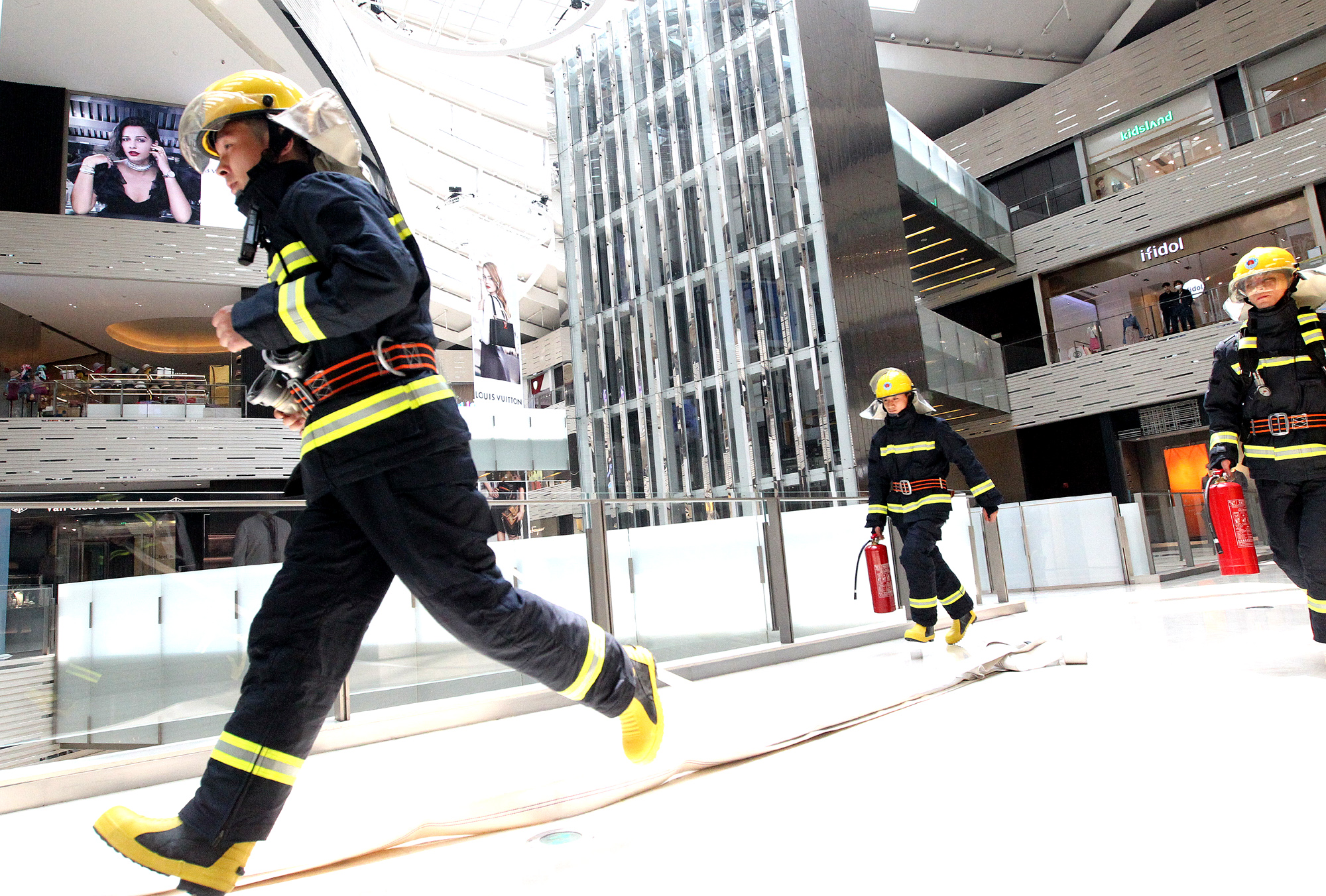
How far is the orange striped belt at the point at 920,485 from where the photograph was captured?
4551 millimetres

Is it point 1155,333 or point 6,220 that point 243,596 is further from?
point 1155,333

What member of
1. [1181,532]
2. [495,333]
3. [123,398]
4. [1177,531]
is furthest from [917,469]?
[123,398]

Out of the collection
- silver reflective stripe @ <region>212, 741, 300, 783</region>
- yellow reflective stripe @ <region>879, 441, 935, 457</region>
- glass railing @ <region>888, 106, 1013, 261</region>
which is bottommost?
silver reflective stripe @ <region>212, 741, 300, 783</region>

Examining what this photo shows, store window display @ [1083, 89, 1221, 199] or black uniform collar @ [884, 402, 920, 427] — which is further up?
store window display @ [1083, 89, 1221, 199]

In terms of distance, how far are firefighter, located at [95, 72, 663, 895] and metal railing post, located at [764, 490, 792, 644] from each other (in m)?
3.62

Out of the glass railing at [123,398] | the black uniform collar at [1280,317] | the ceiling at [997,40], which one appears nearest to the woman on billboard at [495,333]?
the glass railing at [123,398]

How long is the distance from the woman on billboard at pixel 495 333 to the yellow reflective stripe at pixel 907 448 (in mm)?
5834

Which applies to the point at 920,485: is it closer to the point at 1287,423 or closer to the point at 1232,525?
the point at 1232,525

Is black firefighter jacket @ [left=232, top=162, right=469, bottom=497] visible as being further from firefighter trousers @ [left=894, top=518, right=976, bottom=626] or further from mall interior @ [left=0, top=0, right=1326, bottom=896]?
firefighter trousers @ [left=894, top=518, right=976, bottom=626]

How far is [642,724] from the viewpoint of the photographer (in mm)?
1837

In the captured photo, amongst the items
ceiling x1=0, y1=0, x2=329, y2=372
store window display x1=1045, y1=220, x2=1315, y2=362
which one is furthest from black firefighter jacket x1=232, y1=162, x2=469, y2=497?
store window display x1=1045, y1=220, x2=1315, y2=362

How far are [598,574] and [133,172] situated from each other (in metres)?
14.3

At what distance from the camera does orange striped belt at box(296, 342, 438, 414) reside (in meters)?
1.59

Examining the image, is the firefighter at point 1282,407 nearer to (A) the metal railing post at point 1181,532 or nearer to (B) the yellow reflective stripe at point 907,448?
(B) the yellow reflective stripe at point 907,448
